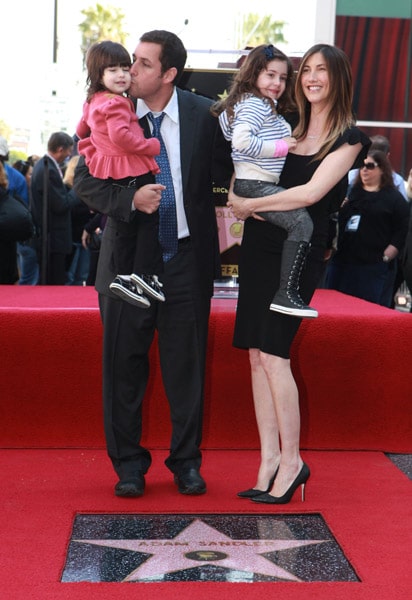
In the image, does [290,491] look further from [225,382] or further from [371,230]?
[371,230]

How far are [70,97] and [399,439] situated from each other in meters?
10.6

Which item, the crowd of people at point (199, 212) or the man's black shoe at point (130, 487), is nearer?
the crowd of people at point (199, 212)

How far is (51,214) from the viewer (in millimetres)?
7695

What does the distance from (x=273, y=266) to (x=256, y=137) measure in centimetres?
47

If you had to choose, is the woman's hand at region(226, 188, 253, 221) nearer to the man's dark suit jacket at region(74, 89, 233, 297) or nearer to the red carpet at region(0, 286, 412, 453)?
the man's dark suit jacket at region(74, 89, 233, 297)

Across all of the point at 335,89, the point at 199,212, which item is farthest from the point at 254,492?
the point at 335,89

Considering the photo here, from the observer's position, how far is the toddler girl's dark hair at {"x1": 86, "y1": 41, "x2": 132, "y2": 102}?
3.38m

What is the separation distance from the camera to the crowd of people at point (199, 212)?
136 inches

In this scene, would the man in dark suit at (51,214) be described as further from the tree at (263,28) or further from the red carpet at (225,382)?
the tree at (263,28)

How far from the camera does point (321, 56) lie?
3.47 m

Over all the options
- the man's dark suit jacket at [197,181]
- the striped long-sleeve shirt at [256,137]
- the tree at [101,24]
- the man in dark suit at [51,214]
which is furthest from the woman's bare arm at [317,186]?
the tree at [101,24]

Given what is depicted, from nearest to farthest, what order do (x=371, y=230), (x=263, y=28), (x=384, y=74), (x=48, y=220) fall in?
(x=371, y=230), (x=48, y=220), (x=384, y=74), (x=263, y=28)

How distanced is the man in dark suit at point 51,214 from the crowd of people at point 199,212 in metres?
3.81

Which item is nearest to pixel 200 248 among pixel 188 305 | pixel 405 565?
pixel 188 305
